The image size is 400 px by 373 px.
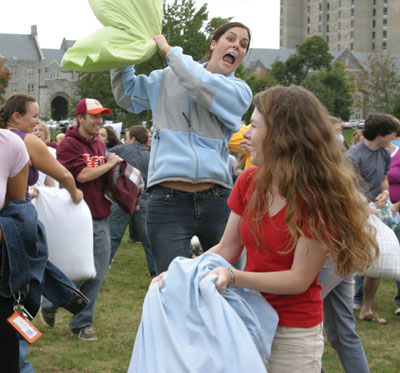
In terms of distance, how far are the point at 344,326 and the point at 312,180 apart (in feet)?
6.65

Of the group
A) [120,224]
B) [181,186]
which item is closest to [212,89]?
[181,186]

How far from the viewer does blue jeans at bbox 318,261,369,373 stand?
4.13 meters

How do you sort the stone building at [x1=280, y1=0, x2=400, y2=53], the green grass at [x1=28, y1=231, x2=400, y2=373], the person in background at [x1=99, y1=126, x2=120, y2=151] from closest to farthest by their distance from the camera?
the green grass at [x1=28, y1=231, x2=400, y2=373] → the person in background at [x1=99, y1=126, x2=120, y2=151] → the stone building at [x1=280, y1=0, x2=400, y2=53]

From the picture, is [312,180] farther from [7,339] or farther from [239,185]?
[7,339]

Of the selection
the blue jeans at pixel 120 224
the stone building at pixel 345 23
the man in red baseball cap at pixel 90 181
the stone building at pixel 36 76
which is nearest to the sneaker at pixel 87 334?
the man in red baseball cap at pixel 90 181

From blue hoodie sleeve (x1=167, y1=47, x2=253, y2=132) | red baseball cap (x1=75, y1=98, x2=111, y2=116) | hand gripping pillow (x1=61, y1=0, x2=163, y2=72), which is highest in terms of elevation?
hand gripping pillow (x1=61, y1=0, x2=163, y2=72)

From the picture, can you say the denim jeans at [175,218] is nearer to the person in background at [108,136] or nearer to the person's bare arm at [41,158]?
the person's bare arm at [41,158]

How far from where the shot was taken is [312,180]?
247 cm

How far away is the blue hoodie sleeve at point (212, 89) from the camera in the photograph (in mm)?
3568

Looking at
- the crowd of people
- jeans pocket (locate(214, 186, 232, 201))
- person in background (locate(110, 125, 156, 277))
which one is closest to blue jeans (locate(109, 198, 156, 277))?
person in background (locate(110, 125, 156, 277))

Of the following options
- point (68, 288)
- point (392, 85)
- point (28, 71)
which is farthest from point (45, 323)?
point (28, 71)

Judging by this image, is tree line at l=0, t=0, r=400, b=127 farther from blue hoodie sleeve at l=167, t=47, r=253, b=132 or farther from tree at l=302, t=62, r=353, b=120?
blue hoodie sleeve at l=167, t=47, r=253, b=132

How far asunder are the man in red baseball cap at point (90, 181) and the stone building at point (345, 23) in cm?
12185

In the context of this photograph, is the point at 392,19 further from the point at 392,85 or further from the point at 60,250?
the point at 60,250
